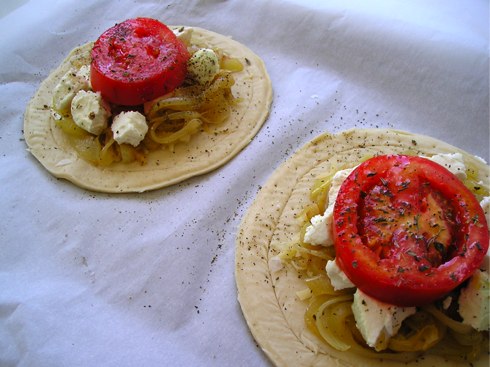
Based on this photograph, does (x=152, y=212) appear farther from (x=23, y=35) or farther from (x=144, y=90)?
(x=23, y=35)

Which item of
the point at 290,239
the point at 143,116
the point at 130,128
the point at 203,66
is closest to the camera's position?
the point at 290,239

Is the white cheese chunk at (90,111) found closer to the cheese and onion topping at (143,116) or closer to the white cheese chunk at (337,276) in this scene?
the cheese and onion topping at (143,116)

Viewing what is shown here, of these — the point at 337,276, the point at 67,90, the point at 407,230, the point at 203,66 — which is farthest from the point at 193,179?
the point at 407,230

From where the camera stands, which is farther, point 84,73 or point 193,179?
point 84,73

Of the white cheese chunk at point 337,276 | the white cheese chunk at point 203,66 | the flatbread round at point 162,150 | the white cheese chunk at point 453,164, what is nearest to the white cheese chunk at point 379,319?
the white cheese chunk at point 337,276

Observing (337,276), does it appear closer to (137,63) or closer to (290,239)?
(290,239)

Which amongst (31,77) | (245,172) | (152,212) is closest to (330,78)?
(245,172)
